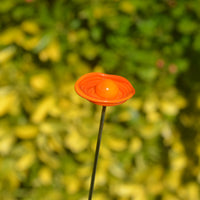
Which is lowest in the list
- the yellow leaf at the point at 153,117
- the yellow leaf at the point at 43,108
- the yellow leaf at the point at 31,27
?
the yellow leaf at the point at 153,117

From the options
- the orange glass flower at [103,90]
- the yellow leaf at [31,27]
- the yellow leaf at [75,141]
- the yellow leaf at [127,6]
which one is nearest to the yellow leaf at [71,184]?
the yellow leaf at [75,141]

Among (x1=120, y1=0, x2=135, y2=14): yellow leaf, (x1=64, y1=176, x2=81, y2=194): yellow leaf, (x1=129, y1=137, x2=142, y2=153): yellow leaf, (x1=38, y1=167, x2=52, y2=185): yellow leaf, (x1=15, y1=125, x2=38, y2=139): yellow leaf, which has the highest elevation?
(x1=120, y1=0, x2=135, y2=14): yellow leaf

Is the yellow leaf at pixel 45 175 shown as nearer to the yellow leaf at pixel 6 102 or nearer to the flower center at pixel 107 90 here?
the yellow leaf at pixel 6 102

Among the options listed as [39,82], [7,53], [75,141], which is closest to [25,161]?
[75,141]

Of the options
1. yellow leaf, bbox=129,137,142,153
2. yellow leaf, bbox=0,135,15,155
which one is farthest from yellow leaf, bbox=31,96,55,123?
yellow leaf, bbox=129,137,142,153

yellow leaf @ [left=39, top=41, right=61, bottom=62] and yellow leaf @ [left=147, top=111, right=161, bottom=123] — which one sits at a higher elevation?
yellow leaf @ [left=39, top=41, right=61, bottom=62]

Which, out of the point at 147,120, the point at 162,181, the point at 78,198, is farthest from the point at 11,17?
the point at 162,181

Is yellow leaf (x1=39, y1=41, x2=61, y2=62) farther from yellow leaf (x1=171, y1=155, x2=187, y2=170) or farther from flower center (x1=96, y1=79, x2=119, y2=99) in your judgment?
flower center (x1=96, y1=79, x2=119, y2=99)
